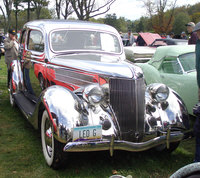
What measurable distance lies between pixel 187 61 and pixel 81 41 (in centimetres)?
232

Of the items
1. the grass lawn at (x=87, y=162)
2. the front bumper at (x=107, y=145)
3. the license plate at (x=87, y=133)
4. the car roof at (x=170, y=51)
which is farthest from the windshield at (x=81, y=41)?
the front bumper at (x=107, y=145)

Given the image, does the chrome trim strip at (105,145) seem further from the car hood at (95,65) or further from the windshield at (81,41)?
the windshield at (81,41)

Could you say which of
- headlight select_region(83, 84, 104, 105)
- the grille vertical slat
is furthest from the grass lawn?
headlight select_region(83, 84, 104, 105)

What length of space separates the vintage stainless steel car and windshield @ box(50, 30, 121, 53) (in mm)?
20

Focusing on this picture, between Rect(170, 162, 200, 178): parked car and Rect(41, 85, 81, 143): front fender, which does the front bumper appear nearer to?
Rect(41, 85, 81, 143): front fender

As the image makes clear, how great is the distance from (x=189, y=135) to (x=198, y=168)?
1735 mm

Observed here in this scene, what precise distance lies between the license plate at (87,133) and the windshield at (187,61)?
2.99 meters

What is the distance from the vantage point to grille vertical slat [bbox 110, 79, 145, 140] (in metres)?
3.08

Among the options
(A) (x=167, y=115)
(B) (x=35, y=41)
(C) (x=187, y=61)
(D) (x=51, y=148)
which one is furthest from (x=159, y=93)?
(B) (x=35, y=41)

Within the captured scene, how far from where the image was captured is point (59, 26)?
4430 millimetres

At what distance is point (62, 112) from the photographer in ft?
9.56

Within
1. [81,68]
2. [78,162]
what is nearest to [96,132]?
[78,162]

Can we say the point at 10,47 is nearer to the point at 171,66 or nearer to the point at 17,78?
the point at 17,78

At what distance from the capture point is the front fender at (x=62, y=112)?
9.27 ft
